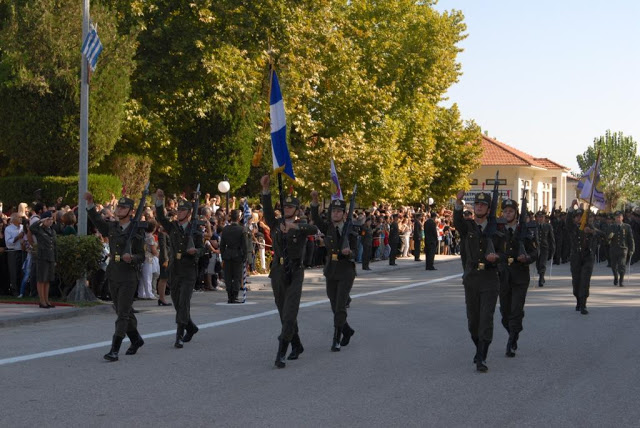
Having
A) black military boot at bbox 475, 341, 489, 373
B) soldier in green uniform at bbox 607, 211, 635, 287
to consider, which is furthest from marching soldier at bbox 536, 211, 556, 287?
black military boot at bbox 475, 341, 489, 373

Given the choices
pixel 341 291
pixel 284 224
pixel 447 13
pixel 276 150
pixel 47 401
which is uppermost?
pixel 447 13

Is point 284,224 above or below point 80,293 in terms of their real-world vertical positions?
above

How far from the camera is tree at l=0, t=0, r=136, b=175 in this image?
26156 mm

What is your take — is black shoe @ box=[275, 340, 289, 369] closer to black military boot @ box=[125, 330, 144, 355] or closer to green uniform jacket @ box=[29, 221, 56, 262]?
black military boot @ box=[125, 330, 144, 355]

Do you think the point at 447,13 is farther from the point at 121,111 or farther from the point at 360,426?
the point at 360,426

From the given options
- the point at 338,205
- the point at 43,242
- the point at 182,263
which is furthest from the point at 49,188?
the point at 338,205

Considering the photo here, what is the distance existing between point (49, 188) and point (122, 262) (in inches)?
655

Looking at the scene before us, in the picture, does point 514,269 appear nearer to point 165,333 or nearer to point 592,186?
point 165,333

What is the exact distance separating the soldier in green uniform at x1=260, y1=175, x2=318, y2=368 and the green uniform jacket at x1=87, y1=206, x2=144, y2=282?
5.41 ft

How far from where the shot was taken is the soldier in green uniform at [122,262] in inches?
450

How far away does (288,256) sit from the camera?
11164mm

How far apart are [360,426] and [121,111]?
21.8 metres

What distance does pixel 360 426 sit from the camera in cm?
772

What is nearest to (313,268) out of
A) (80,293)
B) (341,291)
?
(80,293)
